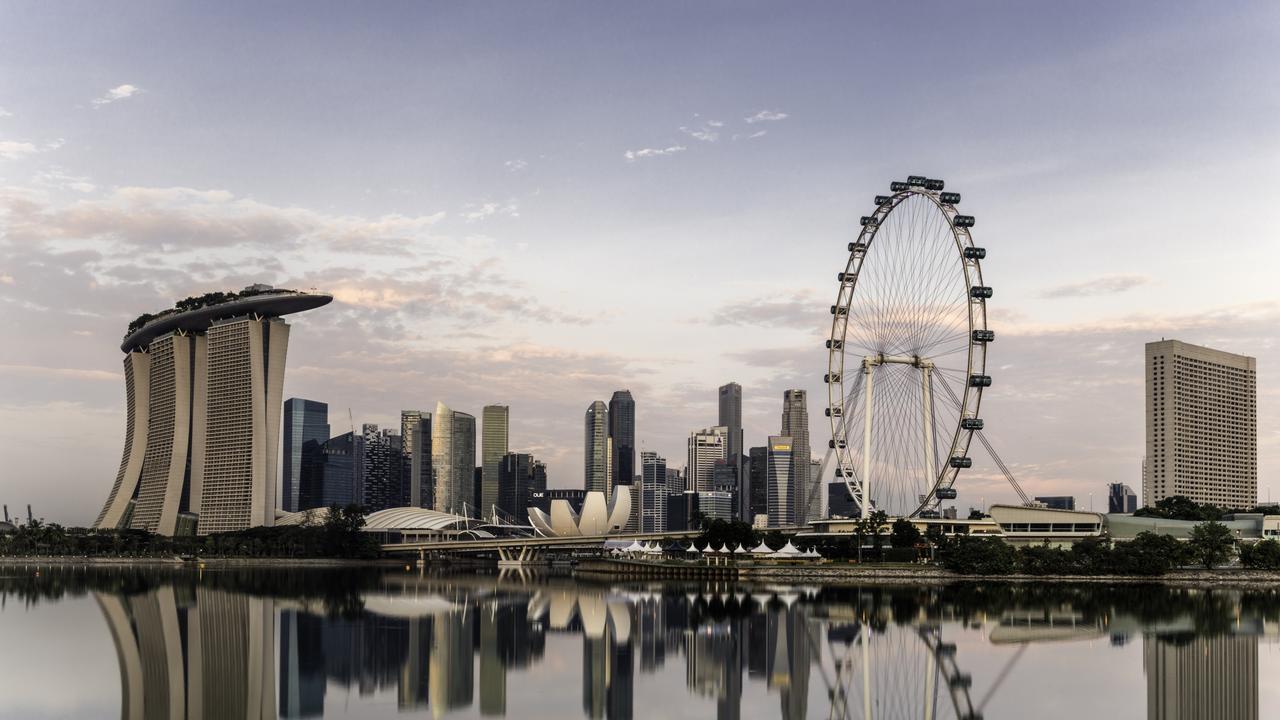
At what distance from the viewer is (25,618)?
69.2 meters

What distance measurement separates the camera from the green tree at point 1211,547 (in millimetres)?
102500

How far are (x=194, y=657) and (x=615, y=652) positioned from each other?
56.0 feet

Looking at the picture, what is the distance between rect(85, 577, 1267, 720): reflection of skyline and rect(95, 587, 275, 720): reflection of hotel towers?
122 millimetres

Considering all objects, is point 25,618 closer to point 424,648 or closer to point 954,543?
point 424,648

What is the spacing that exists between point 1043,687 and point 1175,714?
5.51 metres

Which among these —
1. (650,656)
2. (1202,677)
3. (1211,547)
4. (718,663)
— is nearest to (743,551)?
(1211,547)

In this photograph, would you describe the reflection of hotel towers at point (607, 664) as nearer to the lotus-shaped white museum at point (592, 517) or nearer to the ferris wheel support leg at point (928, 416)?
the ferris wheel support leg at point (928, 416)

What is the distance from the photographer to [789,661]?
5100 cm

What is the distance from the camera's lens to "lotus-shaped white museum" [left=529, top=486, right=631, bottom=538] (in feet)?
589

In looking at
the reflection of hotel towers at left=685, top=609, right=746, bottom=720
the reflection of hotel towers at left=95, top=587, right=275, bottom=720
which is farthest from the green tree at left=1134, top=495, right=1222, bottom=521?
the reflection of hotel towers at left=95, top=587, right=275, bottom=720

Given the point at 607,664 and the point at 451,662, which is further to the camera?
the point at 607,664

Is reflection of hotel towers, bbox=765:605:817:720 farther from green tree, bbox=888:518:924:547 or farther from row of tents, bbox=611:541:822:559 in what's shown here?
green tree, bbox=888:518:924:547

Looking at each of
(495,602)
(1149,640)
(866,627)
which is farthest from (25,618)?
(1149,640)

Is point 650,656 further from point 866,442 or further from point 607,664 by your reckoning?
point 866,442
